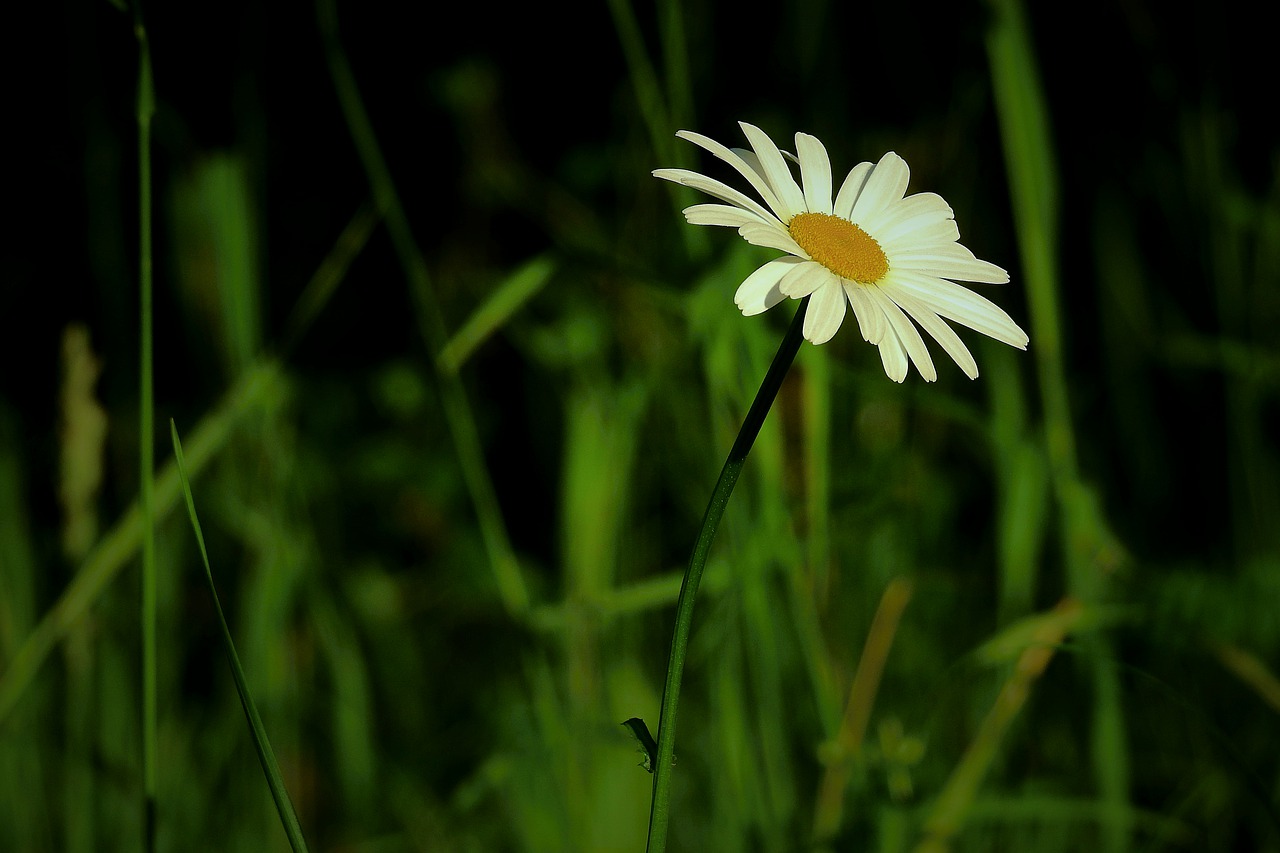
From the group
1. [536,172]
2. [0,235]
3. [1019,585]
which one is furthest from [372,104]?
[1019,585]

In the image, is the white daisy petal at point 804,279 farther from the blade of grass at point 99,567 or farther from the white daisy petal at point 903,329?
the blade of grass at point 99,567

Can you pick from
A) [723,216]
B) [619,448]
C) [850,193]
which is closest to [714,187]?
[723,216]

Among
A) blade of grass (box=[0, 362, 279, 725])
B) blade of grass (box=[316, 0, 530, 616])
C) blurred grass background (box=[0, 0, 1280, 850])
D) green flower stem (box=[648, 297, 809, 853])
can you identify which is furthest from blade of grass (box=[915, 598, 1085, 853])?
blade of grass (box=[0, 362, 279, 725])

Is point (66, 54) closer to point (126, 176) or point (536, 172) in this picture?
point (126, 176)

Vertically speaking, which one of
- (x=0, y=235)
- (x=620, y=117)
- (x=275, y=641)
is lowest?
(x=275, y=641)

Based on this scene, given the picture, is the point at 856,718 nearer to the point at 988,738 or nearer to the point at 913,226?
the point at 988,738

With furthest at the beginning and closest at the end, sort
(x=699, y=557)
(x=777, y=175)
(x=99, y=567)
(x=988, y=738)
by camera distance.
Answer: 1. (x=988, y=738)
2. (x=99, y=567)
3. (x=777, y=175)
4. (x=699, y=557)
